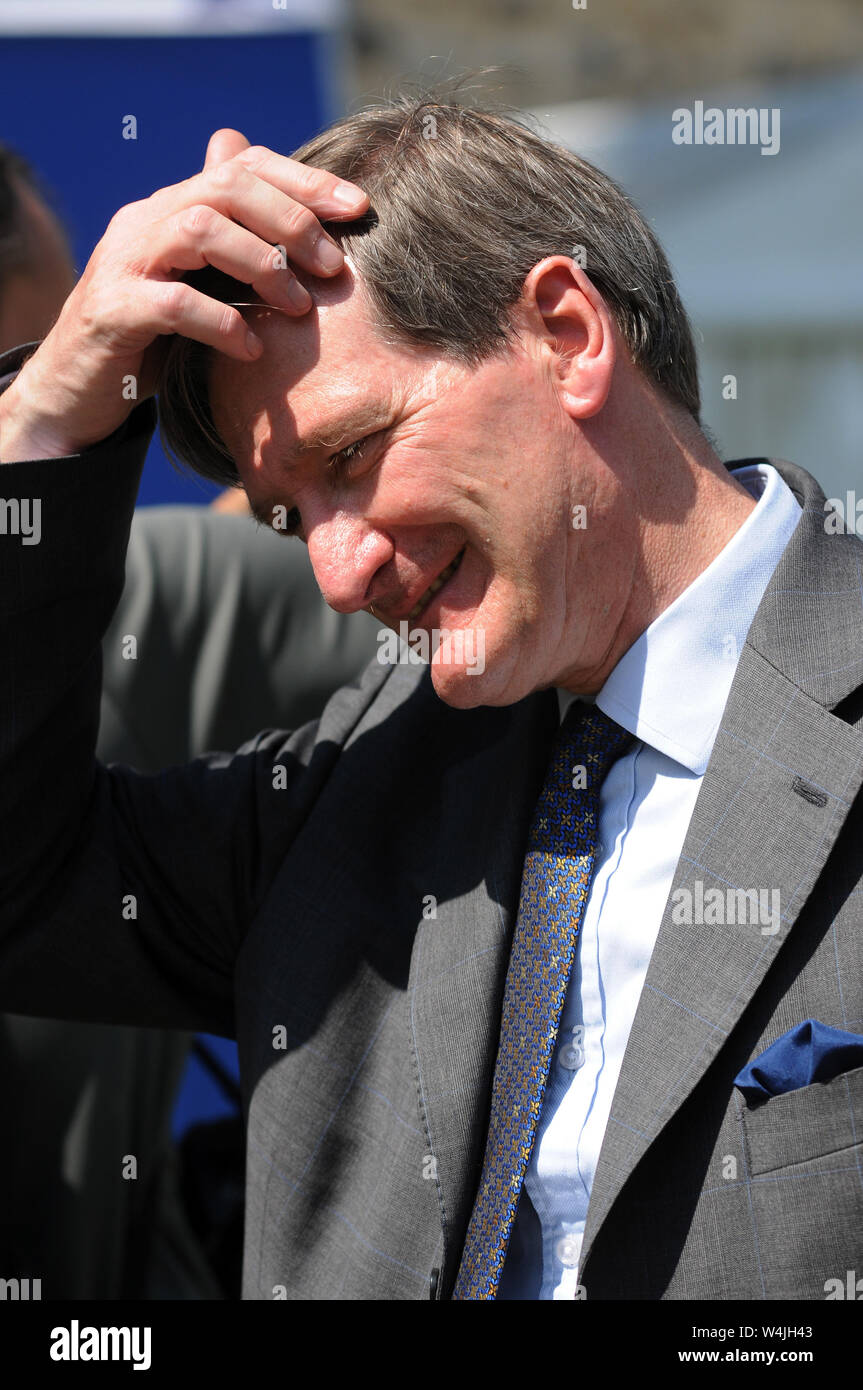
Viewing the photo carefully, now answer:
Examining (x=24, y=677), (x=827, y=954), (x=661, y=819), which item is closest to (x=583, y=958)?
(x=661, y=819)

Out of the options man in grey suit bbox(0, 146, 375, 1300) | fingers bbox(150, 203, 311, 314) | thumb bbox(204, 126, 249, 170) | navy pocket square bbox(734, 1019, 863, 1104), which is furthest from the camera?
man in grey suit bbox(0, 146, 375, 1300)

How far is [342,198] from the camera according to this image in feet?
4.85

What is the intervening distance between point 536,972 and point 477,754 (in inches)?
12.0

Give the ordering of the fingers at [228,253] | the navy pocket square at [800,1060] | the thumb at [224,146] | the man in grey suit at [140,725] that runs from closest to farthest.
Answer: the navy pocket square at [800,1060], the fingers at [228,253], the thumb at [224,146], the man in grey suit at [140,725]

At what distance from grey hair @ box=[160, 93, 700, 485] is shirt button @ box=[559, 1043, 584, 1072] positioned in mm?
738

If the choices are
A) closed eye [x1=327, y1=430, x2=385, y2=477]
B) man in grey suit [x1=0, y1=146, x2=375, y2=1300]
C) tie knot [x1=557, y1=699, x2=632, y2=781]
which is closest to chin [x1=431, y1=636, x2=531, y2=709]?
tie knot [x1=557, y1=699, x2=632, y2=781]

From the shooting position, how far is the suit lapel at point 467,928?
58.3 inches

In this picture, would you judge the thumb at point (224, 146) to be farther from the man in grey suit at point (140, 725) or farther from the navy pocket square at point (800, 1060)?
the navy pocket square at point (800, 1060)

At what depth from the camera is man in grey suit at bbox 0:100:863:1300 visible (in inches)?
53.6

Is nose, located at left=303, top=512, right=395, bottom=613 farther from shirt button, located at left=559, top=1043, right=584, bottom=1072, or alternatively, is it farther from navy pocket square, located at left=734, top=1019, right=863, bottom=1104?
navy pocket square, located at left=734, top=1019, right=863, bottom=1104

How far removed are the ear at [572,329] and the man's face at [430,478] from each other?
22 millimetres

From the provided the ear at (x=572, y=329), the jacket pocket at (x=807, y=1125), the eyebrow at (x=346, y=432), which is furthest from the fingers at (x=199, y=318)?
the jacket pocket at (x=807, y=1125)

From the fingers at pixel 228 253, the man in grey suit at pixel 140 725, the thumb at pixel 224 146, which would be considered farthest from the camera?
the man in grey suit at pixel 140 725

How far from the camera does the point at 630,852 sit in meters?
1.55
